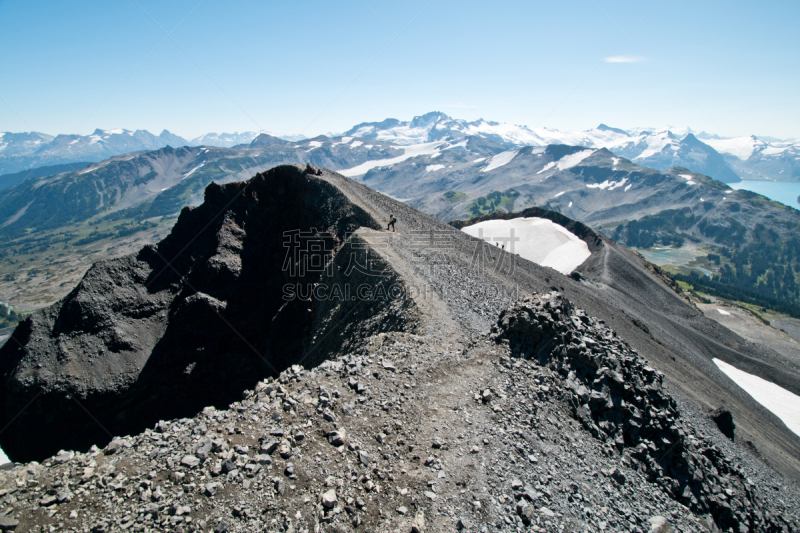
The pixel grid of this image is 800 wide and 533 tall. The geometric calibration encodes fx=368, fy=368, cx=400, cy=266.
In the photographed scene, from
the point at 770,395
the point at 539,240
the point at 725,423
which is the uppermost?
the point at 539,240

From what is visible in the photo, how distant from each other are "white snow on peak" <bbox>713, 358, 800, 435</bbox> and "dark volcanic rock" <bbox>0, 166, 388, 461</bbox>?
48.0 m

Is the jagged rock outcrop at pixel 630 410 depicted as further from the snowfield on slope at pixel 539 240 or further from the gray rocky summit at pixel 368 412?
the snowfield on slope at pixel 539 240

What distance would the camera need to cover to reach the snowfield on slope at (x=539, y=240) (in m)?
82.1

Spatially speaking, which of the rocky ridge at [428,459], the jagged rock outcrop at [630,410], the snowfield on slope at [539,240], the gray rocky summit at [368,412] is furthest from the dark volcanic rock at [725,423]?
the snowfield on slope at [539,240]

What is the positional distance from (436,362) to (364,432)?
5241mm

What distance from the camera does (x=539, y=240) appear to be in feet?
304

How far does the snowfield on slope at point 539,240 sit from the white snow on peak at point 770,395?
33.5 meters

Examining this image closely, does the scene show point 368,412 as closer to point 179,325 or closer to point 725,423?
point 725,423

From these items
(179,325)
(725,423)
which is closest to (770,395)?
(725,423)

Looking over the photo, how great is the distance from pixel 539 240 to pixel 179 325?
80965mm

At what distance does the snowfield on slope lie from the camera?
82106 millimetres

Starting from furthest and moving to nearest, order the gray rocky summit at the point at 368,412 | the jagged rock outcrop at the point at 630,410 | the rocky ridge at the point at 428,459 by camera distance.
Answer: the jagged rock outcrop at the point at 630,410
the gray rocky summit at the point at 368,412
the rocky ridge at the point at 428,459

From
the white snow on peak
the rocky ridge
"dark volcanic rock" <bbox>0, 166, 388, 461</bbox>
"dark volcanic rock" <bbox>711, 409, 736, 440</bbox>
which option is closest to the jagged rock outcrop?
the rocky ridge

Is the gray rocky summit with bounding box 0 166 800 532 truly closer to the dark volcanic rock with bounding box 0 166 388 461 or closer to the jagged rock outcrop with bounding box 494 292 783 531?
the jagged rock outcrop with bounding box 494 292 783 531
